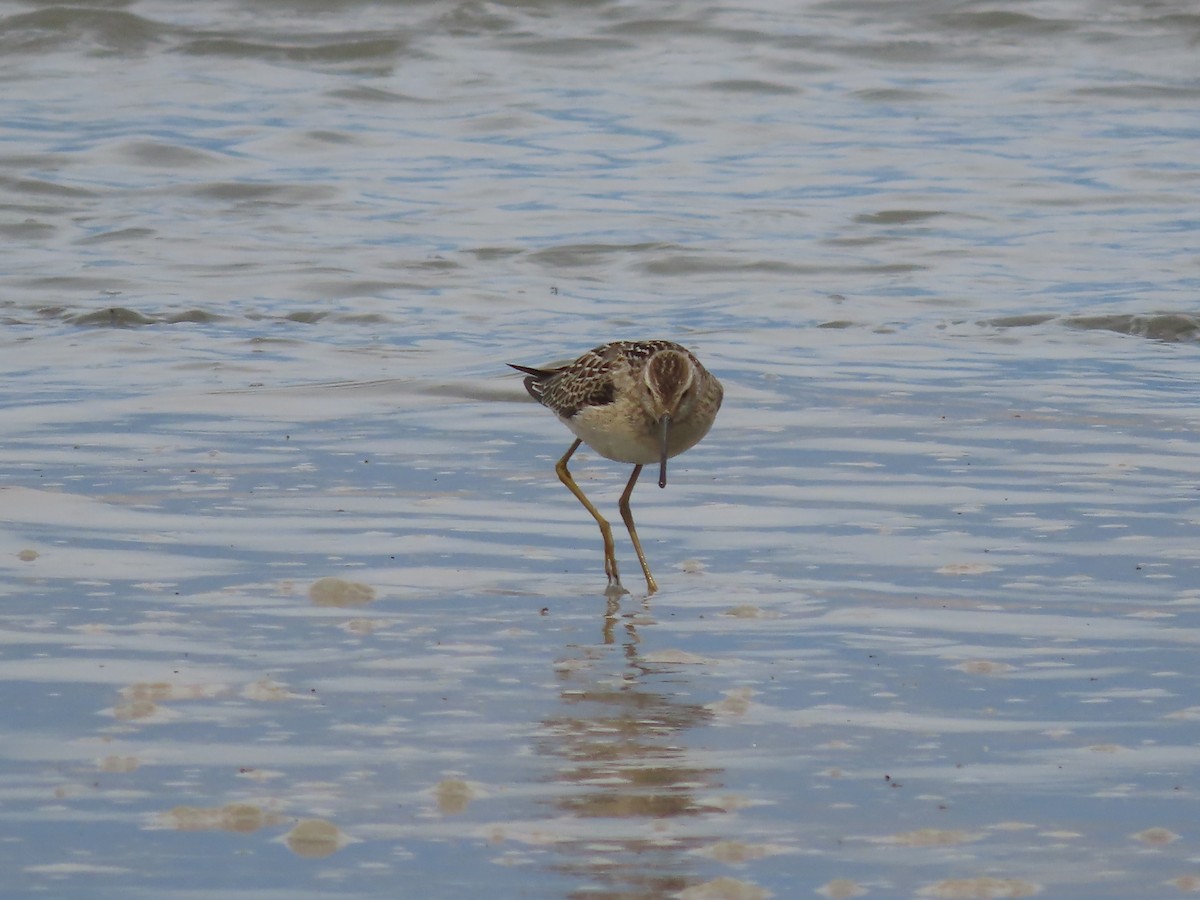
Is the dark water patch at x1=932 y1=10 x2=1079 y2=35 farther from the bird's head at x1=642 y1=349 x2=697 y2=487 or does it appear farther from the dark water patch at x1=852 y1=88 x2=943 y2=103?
the bird's head at x1=642 y1=349 x2=697 y2=487

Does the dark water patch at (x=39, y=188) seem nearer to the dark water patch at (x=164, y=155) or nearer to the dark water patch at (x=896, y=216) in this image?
the dark water patch at (x=164, y=155)

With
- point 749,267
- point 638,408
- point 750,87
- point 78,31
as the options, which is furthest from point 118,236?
point 638,408

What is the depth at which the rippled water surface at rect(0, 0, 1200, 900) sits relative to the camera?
4.38m

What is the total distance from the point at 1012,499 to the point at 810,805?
10.8 feet

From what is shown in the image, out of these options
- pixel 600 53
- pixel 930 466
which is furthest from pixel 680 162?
pixel 930 466

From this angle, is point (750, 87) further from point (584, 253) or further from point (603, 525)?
point (603, 525)

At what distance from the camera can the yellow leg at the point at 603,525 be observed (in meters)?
6.70

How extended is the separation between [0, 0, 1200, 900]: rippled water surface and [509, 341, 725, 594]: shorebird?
10.5 inches

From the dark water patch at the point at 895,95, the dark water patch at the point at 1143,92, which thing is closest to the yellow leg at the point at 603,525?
the dark water patch at the point at 895,95

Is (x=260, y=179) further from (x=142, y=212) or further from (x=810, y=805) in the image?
(x=810, y=805)

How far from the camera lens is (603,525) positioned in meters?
7.00

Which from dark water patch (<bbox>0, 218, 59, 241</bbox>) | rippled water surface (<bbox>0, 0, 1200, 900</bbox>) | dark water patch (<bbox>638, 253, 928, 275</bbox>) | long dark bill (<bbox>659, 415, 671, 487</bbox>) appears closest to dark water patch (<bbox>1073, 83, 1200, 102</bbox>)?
rippled water surface (<bbox>0, 0, 1200, 900</bbox>)

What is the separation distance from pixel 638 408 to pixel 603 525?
0.42m

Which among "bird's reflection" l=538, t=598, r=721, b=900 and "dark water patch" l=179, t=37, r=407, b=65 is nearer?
"bird's reflection" l=538, t=598, r=721, b=900
